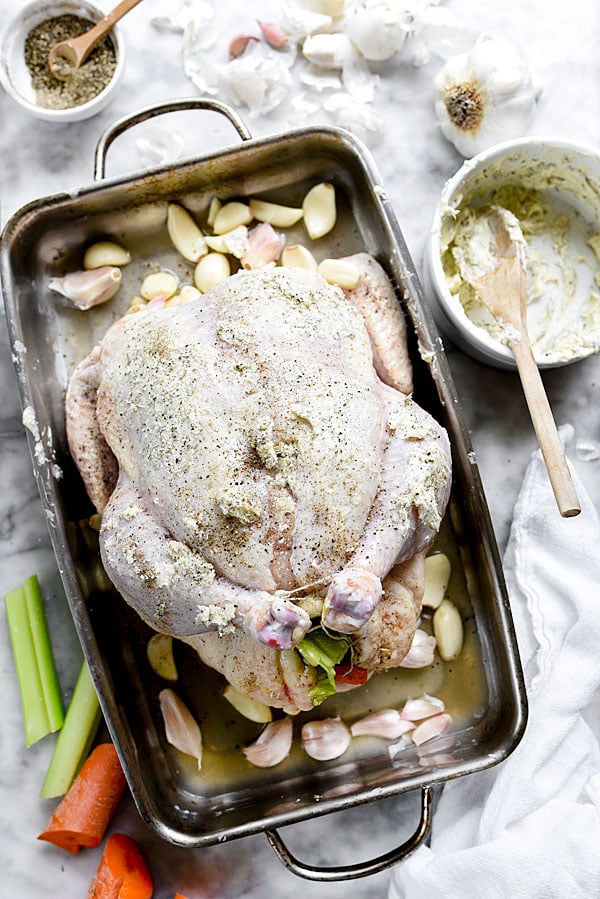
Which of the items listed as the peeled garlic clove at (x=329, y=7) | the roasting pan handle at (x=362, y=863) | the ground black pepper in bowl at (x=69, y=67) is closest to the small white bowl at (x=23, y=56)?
the ground black pepper in bowl at (x=69, y=67)

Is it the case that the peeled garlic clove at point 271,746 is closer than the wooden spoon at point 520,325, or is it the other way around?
the wooden spoon at point 520,325

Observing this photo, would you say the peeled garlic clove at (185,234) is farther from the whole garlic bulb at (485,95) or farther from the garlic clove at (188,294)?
the whole garlic bulb at (485,95)

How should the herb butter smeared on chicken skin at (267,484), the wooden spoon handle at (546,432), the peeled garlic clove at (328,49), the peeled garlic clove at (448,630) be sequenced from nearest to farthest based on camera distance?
1. the herb butter smeared on chicken skin at (267,484)
2. the wooden spoon handle at (546,432)
3. the peeled garlic clove at (448,630)
4. the peeled garlic clove at (328,49)

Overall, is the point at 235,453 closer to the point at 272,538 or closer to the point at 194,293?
the point at 272,538

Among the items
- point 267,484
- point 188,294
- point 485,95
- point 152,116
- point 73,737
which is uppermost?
point 152,116

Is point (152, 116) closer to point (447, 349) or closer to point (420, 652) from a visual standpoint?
point (447, 349)

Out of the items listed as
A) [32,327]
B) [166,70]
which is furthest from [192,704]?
[166,70]

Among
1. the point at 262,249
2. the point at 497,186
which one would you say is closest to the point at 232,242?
the point at 262,249
